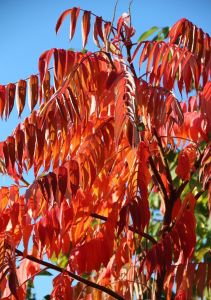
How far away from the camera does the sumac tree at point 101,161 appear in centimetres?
205

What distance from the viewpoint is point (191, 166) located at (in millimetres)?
2525

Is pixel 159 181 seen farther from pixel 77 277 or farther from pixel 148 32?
pixel 148 32

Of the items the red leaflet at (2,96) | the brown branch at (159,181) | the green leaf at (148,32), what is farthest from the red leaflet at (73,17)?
the green leaf at (148,32)

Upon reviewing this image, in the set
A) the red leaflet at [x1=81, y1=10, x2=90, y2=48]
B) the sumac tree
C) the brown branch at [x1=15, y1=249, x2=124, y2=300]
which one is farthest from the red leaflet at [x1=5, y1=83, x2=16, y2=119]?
the brown branch at [x1=15, y1=249, x2=124, y2=300]

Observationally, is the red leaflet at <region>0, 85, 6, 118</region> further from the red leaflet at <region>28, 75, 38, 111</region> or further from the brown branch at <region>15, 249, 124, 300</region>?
the brown branch at <region>15, 249, 124, 300</region>

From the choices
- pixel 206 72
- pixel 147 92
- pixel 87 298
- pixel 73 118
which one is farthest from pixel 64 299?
pixel 206 72

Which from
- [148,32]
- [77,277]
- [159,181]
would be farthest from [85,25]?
[148,32]

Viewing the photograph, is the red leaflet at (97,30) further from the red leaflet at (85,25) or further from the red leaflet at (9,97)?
the red leaflet at (9,97)

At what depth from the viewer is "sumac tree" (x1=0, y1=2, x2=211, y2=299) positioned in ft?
6.74

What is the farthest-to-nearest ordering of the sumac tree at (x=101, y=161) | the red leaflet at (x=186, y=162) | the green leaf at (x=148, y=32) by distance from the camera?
1. the green leaf at (x=148, y=32)
2. the red leaflet at (x=186, y=162)
3. the sumac tree at (x=101, y=161)

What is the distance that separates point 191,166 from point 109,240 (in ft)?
1.72

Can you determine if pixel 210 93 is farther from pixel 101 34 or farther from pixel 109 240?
pixel 109 240

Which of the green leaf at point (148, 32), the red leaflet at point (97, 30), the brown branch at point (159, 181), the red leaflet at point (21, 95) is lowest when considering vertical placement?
the brown branch at point (159, 181)

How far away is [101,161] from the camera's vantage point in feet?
7.06
